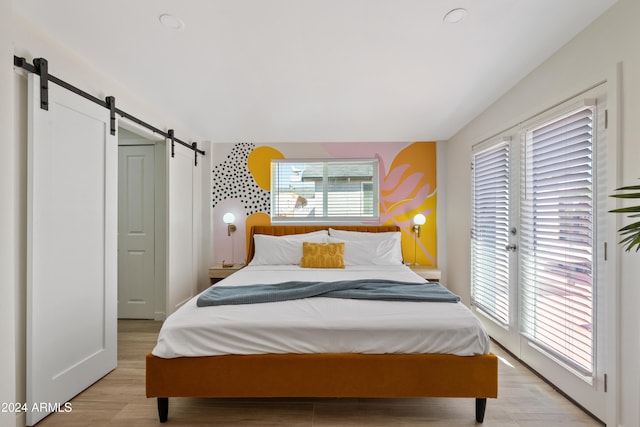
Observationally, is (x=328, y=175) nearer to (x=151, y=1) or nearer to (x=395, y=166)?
(x=395, y=166)

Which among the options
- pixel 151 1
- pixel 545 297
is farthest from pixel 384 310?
pixel 151 1

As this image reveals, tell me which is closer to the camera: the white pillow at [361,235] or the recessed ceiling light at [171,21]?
the recessed ceiling light at [171,21]

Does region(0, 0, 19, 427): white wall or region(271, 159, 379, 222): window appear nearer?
region(0, 0, 19, 427): white wall

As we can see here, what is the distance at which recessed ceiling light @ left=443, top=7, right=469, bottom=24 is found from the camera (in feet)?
5.94

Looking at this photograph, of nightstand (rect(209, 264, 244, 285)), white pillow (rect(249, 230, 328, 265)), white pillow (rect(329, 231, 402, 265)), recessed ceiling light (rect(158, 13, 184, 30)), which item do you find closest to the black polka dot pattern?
white pillow (rect(249, 230, 328, 265))

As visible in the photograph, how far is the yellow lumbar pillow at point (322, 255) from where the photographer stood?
3590 mm

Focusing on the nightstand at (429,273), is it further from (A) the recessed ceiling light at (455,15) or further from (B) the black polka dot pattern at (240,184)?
(A) the recessed ceiling light at (455,15)

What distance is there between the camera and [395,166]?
4484 millimetres

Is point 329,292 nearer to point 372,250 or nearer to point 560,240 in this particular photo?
point 372,250

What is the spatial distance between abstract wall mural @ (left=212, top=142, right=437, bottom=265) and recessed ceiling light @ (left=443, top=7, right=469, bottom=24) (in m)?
2.60

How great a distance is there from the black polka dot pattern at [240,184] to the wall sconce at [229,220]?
0.23 meters

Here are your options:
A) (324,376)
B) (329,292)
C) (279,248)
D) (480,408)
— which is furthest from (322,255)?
(480,408)

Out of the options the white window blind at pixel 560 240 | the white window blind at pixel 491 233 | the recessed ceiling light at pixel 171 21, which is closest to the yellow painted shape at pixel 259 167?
the recessed ceiling light at pixel 171 21

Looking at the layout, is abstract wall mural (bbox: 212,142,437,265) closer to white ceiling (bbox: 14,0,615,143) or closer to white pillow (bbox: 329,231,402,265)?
white pillow (bbox: 329,231,402,265)
